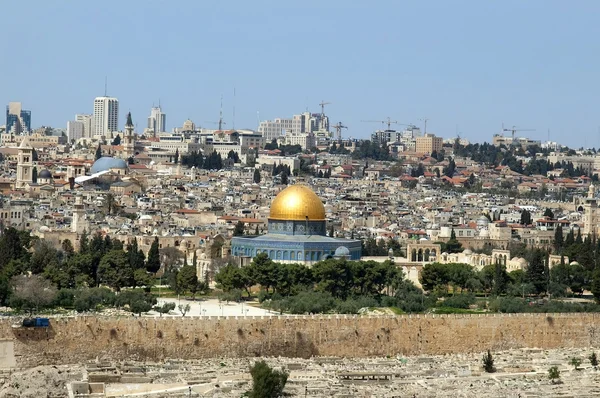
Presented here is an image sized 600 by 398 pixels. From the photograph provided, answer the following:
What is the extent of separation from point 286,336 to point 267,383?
777 centimetres

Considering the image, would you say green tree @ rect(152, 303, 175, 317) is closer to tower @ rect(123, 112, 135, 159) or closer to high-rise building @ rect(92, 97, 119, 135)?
tower @ rect(123, 112, 135, 159)

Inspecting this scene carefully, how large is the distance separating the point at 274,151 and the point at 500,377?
108 meters

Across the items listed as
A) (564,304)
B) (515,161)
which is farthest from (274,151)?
(564,304)

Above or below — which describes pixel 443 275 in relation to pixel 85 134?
below

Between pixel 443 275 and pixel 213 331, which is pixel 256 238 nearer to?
pixel 443 275

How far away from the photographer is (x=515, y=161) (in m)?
156

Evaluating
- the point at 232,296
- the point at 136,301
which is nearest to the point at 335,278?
the point at 232,296

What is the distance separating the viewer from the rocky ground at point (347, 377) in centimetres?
4066

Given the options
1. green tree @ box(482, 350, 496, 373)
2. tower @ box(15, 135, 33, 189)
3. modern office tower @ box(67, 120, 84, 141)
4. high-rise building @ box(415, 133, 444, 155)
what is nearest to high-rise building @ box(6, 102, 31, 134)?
modern office tower @ box(67, 120, 84, 141)

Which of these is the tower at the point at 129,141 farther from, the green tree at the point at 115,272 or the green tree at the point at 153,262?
the green tree at the point at 115,272

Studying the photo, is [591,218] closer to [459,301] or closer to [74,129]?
[459,301]

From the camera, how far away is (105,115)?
188 meters

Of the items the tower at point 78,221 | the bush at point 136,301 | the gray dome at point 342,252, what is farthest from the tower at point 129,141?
the bush at point 136,301

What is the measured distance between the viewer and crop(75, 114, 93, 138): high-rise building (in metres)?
189
